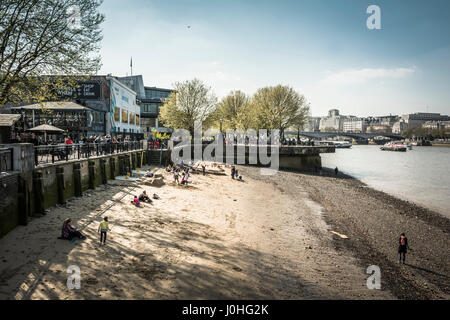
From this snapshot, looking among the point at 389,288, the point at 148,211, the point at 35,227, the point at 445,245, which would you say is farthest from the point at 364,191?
the point at 35,227

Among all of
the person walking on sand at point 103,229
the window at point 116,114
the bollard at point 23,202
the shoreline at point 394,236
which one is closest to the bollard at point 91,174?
the bollard at point 23,202

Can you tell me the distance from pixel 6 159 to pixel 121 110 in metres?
35.4

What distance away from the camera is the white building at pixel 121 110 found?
4012 centimetres

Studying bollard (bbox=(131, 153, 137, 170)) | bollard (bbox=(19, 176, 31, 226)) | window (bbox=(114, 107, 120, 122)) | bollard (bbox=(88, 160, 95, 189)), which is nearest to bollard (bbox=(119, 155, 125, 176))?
bollard (bbox=(131, 153, 137, 170))

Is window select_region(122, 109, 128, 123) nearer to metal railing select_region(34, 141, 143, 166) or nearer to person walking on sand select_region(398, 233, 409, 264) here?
metal railing select_region(34, 141, 143, 166)

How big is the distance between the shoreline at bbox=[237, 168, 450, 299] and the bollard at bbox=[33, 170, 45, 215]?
14625 millimetres

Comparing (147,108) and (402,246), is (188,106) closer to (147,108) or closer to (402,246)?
(147,108)

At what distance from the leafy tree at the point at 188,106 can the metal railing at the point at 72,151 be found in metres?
21.2

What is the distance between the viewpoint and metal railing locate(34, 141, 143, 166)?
14.0 meters

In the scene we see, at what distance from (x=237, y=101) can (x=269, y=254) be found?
183 feet

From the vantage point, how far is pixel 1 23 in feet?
36.3

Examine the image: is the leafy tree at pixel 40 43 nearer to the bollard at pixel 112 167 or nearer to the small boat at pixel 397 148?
the bollard at pixel 112 167
